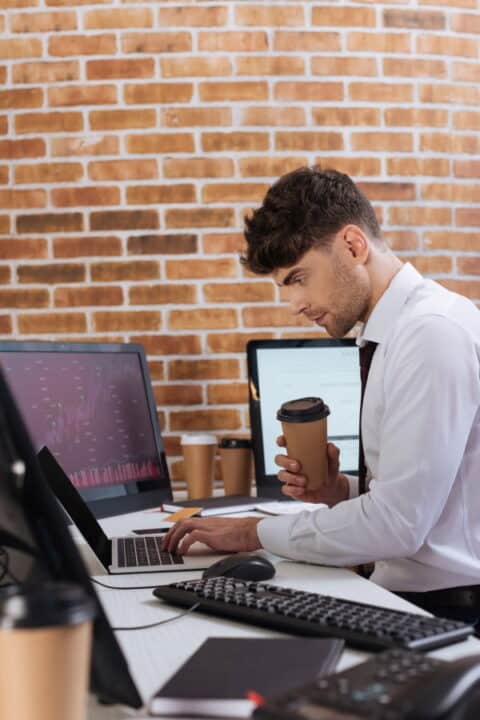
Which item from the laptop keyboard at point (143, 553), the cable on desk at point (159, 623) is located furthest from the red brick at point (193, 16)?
the cable on desk at point (159, 623)

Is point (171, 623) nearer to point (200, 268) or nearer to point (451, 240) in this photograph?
point (200, 268)

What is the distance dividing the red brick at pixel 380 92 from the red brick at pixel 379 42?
106mm

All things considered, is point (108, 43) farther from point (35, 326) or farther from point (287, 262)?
point (287, 262)

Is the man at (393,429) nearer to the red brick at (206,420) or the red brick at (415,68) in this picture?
the red brick at (206,420)

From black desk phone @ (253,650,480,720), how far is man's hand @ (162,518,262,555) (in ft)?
2.67

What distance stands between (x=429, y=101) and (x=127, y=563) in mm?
1916

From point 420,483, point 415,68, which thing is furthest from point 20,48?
point 420,483

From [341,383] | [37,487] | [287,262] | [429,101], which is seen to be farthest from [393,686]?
[429,101]

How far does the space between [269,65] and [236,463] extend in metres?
1.26

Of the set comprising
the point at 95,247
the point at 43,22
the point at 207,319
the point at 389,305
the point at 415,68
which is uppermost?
the point at 43,22

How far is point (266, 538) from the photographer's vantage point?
153 cm

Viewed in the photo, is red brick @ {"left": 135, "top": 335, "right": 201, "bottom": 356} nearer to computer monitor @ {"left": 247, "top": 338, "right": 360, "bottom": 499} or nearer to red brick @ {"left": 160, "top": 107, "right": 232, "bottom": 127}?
computer monitor @ {"left": 247, "top": 338, "right": 360, "bottom": 499}

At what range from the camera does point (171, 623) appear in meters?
1.10

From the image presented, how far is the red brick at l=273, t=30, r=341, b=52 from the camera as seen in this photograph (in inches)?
106
